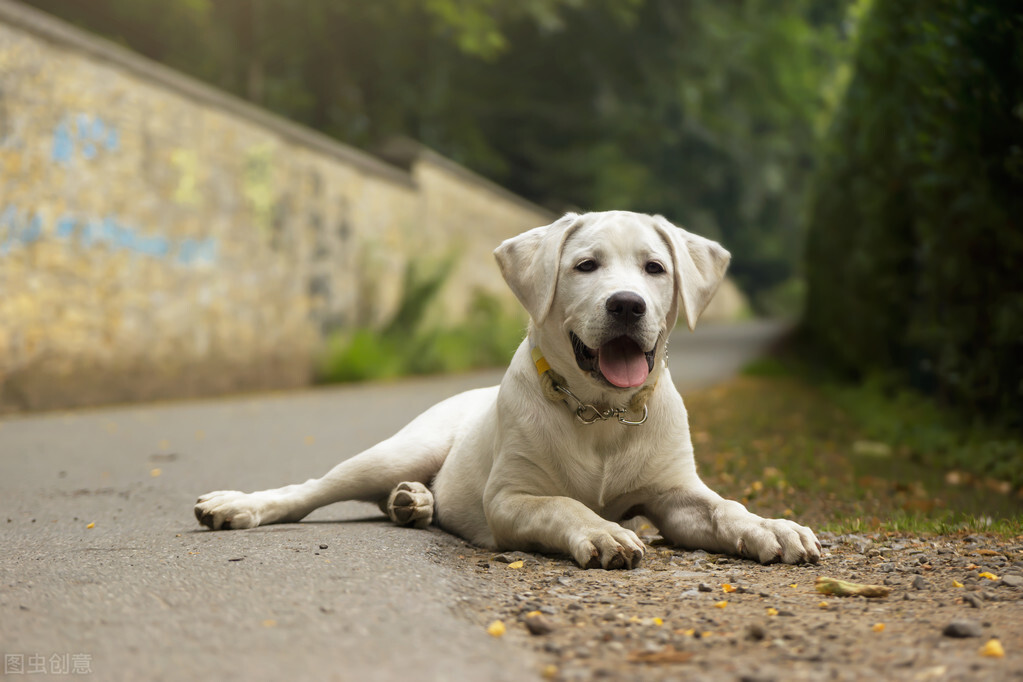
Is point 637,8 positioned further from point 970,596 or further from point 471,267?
point 970,596

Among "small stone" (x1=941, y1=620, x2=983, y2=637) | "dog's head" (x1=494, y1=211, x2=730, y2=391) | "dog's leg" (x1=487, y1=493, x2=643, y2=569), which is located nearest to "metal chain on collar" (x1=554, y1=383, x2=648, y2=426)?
"dog's head" (x1=494, y1=211, x2=730, y2=391)

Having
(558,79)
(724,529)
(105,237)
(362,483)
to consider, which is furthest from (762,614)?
(558,79)

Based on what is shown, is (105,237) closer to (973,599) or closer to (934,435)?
(934,435)

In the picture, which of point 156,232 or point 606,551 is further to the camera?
point 156,232

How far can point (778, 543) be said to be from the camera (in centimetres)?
314

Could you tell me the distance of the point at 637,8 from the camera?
22.9m

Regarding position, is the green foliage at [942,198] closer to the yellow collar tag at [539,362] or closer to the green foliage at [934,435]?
the green foliage at [934,435]

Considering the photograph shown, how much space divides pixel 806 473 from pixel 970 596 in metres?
3.11

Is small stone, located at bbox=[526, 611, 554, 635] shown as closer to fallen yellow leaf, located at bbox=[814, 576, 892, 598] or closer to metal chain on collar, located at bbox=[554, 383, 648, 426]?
fallen yellow leaf, located at bbox=[814, 576, 892, 598]

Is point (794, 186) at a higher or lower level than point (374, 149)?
higher

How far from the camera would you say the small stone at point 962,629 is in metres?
2.26

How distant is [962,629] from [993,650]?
15cm

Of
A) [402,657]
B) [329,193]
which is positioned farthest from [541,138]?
[402,657]

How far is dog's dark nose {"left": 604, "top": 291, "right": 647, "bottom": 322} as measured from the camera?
322cm
